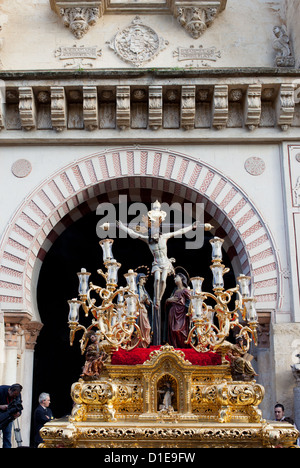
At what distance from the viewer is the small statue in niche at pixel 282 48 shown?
10.2m

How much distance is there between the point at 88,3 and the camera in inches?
416

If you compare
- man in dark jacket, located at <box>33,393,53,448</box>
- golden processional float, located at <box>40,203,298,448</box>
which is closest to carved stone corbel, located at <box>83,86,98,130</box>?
golden processional float, located at <box>40,203,298,448</box>

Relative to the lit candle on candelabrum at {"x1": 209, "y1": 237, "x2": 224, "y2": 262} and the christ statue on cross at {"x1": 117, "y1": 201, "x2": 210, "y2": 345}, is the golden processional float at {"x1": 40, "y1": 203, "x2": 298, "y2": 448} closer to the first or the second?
the lit candle on candelabrum at {"x1": 209, "y1": 237, "x2": 224, "y2": 262}

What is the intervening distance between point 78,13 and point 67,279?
5.12 metres

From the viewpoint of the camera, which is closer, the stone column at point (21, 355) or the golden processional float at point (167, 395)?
the golden processional float at point (167, 395)

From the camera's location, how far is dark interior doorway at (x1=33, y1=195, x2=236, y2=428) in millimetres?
12035

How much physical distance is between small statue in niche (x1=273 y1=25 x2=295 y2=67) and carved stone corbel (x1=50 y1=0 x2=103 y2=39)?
3.13m

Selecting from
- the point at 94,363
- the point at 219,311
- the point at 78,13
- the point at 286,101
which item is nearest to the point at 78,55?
the point at 78,13

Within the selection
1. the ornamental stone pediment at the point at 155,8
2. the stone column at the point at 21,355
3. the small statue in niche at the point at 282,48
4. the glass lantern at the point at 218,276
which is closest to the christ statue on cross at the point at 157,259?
the glass lantern at the point at 218,276

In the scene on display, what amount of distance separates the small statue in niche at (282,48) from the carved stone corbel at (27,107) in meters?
4.19

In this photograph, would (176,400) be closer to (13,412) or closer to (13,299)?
(13,412)

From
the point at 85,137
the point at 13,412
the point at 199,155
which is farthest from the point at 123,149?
the point at 13,412

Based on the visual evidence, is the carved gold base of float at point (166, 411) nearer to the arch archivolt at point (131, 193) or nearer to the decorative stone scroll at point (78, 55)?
the arch archivolt at point (131, 193)

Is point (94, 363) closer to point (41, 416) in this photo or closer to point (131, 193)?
point (41, 416)
